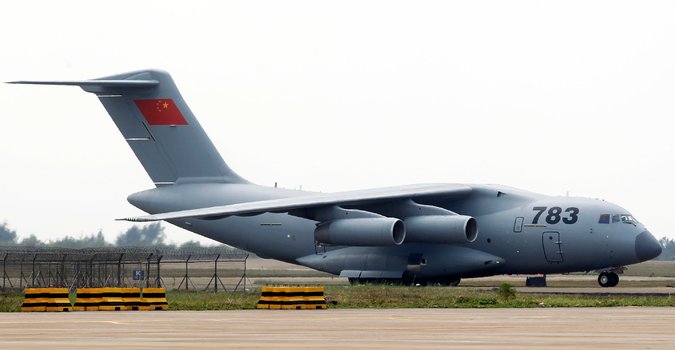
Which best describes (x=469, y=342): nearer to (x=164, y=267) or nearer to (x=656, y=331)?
(x=656, y=331)

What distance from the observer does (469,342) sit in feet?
50.9

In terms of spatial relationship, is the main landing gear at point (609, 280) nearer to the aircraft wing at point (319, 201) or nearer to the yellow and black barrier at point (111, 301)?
the aircraft wing at point (319, 201)

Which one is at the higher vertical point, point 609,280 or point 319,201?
point 319,201

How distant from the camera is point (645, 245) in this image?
35844mm

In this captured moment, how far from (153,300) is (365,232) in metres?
12.0

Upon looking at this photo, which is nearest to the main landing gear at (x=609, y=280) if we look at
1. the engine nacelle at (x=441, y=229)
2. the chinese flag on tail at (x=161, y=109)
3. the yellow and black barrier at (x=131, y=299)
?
the engine nacelle at (x=441, y=229)

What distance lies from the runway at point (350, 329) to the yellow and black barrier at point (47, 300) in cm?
113

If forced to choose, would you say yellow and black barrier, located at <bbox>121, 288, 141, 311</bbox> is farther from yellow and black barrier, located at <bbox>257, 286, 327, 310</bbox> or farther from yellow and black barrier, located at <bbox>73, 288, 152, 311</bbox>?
yellow and black barrier, located at <bbox>257, 286, 327, 310</bbox>

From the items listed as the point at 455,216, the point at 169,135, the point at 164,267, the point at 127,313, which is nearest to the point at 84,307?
the point at 127,313

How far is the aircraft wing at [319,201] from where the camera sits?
3628cm

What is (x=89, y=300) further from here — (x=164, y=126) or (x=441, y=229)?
(x=164, y=126)

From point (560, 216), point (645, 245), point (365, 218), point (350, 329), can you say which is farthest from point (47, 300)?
point (645, 245)

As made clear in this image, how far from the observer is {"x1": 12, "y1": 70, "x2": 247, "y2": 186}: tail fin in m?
40.4

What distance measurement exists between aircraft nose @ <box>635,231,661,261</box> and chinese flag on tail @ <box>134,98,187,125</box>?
13732 mm
